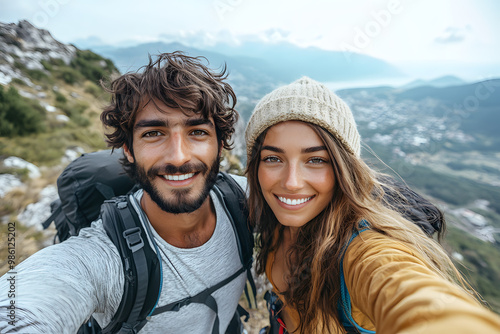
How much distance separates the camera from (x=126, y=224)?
6.06ft

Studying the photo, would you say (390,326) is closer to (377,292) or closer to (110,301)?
(377,292)

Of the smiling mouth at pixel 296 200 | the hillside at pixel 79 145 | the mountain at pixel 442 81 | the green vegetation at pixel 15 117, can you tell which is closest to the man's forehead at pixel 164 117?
the hillside at pixel 79 145

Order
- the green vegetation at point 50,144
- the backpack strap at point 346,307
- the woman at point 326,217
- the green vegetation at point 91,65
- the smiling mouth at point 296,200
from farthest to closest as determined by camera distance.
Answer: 1. the green vegetation at point 91,65
2. the green vegetation at point 50,144
3. the smiling mouth at point 296,200
4. the backpack strap at point 346,307
5. the woman at point 326,217

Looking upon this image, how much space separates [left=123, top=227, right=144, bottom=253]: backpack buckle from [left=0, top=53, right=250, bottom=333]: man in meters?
0.12

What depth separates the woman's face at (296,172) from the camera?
1806 mm

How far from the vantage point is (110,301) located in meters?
1.62

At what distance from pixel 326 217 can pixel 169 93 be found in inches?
74.3

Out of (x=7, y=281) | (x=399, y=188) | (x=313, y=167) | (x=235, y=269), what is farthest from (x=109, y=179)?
(x=399, y=188)

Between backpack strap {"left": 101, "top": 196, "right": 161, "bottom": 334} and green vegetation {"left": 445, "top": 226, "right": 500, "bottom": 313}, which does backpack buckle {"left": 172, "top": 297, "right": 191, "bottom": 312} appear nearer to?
backpack strap {"left": 101, "top": 196, "right": 161, "bottom": 334}

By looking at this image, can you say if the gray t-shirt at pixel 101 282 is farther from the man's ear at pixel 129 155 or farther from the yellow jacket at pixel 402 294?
the yellow jacket at pixel 402 294

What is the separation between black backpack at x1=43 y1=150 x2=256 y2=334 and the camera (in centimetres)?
167

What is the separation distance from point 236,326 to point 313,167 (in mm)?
2285

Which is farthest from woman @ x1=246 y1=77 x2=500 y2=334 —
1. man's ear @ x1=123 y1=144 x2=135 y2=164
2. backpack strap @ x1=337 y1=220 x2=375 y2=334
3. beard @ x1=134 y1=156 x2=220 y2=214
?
man's ear @ x1=123 y1=144 x2=135 y2=164

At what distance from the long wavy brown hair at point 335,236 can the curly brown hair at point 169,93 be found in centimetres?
70
